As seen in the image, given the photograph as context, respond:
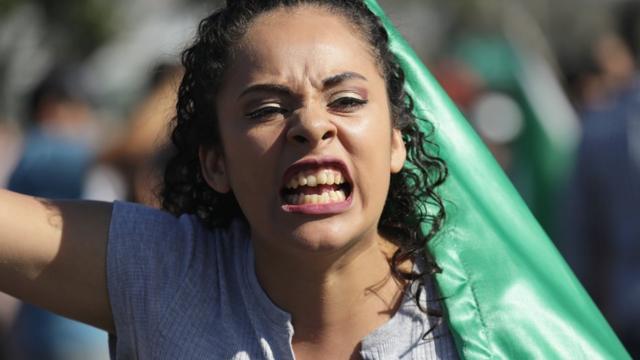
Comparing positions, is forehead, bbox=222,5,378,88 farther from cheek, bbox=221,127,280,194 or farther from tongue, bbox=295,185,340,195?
tongue, bbox=295,185,340,195

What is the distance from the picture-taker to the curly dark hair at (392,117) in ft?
10.0

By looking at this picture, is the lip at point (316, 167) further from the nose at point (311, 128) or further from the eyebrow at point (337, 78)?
the eyebrow at point (337, 78)

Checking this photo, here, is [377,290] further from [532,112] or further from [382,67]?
[532,112]

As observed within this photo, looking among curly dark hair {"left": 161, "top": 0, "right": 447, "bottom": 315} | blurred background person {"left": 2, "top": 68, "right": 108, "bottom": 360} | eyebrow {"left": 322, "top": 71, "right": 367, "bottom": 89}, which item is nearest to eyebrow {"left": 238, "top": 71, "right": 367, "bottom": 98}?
eyebrow {"left": 322, "top": 71, "right": 367, "bottom": 89}

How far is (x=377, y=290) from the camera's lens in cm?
306

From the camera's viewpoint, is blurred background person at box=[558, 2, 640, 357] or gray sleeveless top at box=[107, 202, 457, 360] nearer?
gray sleeveless top at box=[107, 202, 457, 360]

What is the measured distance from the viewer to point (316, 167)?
2840 millimetres

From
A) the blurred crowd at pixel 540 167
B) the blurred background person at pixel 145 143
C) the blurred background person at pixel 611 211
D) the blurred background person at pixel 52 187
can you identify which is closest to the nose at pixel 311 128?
the blurred crowd at pixel 540 167

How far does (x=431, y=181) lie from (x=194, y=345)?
2.21 feet

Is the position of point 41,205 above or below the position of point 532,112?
below

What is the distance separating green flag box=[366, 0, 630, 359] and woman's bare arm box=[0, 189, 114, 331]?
2.51ft

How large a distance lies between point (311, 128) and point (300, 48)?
20 cm

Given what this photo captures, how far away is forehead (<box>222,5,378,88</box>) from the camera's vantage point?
2.89 meters

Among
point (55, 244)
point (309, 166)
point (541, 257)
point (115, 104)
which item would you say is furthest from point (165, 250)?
point (115, 104)
